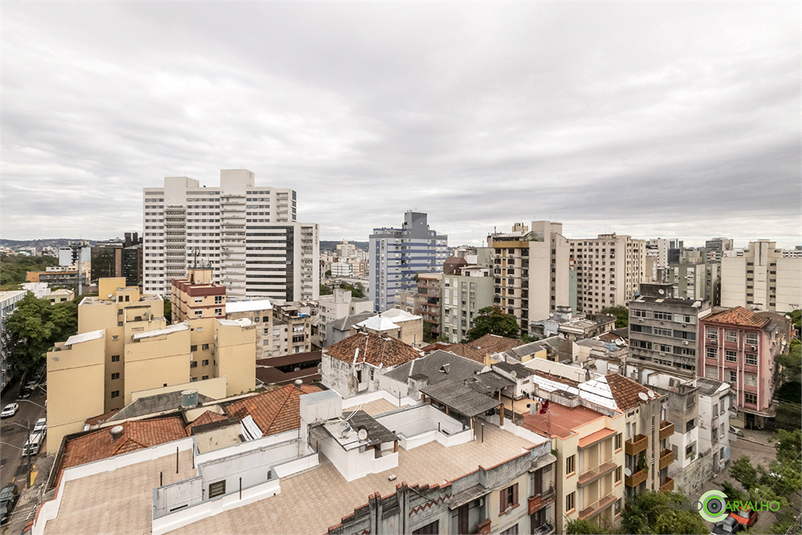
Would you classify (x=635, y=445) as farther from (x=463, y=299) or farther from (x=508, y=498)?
(x=463, y=299)

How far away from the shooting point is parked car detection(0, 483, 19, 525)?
71.5 ft

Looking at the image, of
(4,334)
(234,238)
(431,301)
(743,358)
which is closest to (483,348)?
(743,358)

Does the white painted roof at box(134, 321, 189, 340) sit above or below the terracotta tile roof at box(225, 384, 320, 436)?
above

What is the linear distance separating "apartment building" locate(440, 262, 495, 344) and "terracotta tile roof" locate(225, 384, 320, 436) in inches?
1475

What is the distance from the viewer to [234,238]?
79.4 m

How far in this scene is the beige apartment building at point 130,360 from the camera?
26.9 metres

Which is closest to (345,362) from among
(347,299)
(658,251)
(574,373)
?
(574,373)

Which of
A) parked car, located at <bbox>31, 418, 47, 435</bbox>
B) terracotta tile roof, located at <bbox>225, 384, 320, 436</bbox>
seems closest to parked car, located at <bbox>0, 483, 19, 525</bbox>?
parked car, located at <bbox>31, 418, 47, 435</bbox>

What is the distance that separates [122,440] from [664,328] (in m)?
43.1

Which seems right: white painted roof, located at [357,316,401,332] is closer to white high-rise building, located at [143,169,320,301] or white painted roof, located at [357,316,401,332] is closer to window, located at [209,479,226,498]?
window, located at [209,479,226,498]

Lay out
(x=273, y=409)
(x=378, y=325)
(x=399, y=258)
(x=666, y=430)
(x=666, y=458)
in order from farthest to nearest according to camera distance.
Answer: (x=399, y=258)
(x=378, y=325)
(x=273, y=409)
(x=666, y=430)
(x=666, y=458)

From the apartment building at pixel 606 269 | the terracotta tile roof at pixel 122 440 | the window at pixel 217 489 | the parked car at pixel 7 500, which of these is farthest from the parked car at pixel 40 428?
the apartment building at pixel 606 269

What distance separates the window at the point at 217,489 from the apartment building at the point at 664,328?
1354 inches

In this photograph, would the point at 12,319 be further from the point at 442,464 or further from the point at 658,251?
the point at 658,251
